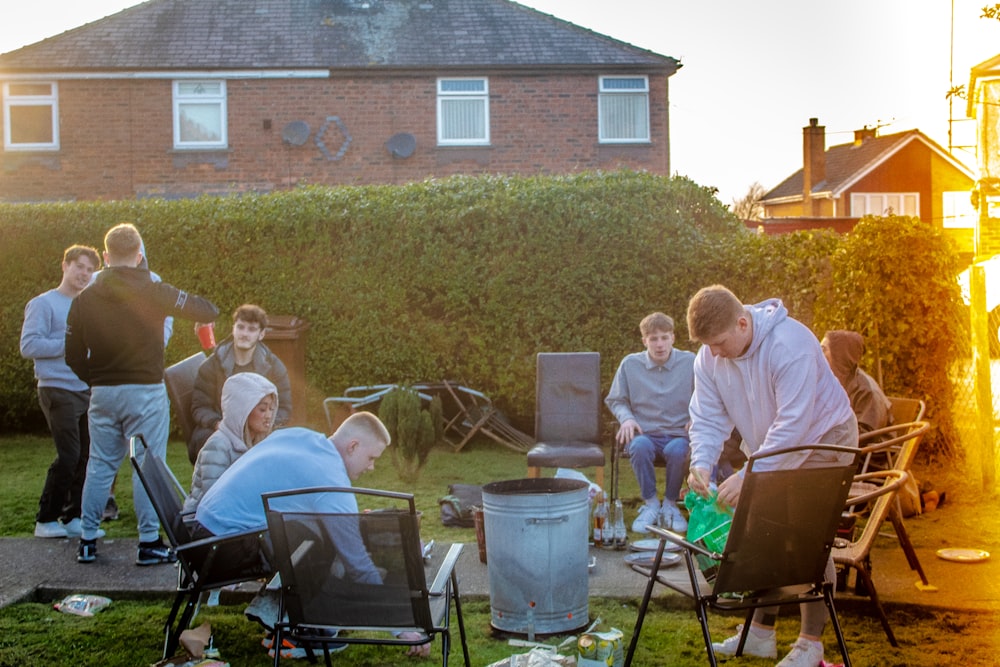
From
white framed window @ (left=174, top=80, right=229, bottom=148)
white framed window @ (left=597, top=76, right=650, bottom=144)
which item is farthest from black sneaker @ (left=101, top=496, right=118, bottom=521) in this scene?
white framed window @ (left=597, top=76, right=650, bottom=144)

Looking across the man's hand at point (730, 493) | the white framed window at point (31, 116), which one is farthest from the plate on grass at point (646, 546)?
the white framed window at point (31, 116)

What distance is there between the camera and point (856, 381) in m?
7.27

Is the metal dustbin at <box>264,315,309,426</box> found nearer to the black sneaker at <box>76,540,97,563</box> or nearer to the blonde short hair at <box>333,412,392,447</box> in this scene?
the black sneaker at <box>76,540,97,563</box>

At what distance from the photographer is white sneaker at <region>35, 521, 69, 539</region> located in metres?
7.12

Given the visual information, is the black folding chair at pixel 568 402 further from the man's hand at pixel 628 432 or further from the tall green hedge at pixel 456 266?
the tall green hedge at pixel 456 266

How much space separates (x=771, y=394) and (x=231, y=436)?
2.72 m

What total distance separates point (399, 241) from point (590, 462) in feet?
15.1

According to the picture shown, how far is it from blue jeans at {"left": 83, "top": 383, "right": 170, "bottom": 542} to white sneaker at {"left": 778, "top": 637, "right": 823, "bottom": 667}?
374 cm

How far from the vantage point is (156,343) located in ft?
21.3

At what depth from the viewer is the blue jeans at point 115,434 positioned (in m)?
6.34

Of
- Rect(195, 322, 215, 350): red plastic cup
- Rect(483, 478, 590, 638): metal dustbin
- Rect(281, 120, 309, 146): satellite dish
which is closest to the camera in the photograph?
Rect(483, 478, 590, 638): metal dustbin

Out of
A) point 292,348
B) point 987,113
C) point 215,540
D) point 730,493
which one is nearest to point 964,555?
point 730,493

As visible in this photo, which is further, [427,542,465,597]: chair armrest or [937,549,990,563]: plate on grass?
[937,549,990,563]: plate on grass

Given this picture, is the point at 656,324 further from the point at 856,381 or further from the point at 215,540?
the point at 215,540
